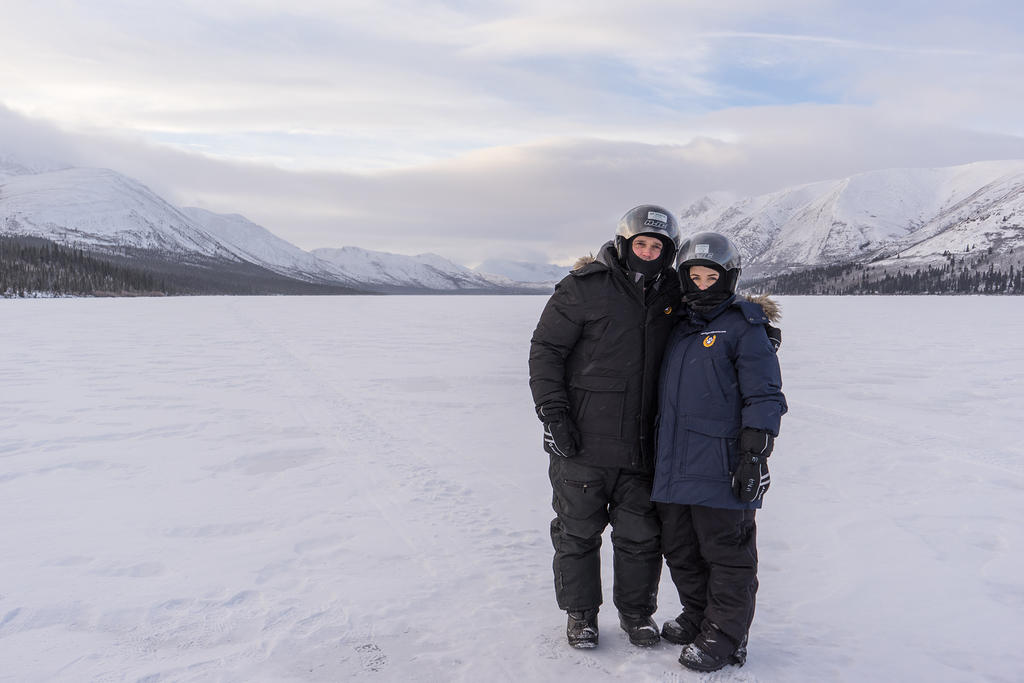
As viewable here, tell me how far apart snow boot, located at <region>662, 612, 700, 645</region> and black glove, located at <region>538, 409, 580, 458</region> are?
1.17m

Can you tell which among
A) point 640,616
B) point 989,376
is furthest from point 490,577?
point 989,376

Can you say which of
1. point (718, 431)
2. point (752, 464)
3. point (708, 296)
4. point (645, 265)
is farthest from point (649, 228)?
point (752, 464)

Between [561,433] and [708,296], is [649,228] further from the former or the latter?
[561,433]

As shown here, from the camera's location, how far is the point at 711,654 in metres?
3.53

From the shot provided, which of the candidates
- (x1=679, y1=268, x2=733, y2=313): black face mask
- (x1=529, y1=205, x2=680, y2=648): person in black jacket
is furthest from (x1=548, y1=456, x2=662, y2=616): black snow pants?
(x1=679, y1=268, x2=733, y2=313): black face mask

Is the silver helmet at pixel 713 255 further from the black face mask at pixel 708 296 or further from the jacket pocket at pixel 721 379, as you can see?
the jacket pocket at pixel 721 379

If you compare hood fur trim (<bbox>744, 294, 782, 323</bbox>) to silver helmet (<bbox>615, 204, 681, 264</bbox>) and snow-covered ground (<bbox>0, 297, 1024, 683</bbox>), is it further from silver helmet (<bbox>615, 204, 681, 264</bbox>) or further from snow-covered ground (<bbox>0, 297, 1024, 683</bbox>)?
snow-covered ground (<bbox>0, 297, 1024, 683</bbox>)

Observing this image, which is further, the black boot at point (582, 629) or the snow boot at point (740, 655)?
the black boot at point (582, 629)

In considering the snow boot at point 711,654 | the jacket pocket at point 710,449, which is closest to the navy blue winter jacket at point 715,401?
the jacket pocket at point 710,449

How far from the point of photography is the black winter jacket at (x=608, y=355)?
371cm

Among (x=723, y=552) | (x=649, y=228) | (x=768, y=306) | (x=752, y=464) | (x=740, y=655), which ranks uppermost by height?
(x=649, y=228)

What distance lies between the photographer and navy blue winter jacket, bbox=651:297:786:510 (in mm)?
3398

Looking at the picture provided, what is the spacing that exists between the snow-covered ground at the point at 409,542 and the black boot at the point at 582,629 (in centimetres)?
7

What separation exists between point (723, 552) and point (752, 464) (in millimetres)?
546
